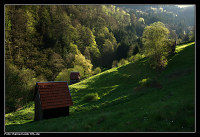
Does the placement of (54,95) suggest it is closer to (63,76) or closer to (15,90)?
(15,90)

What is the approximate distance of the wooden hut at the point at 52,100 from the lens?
50.8 ft

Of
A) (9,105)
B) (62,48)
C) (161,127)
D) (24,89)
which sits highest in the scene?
(62,48)

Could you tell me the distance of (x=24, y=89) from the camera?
1166 inches

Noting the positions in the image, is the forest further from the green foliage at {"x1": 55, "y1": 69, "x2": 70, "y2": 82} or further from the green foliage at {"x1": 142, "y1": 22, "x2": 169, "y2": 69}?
the green foliage at {"x1": 142, "y1": 22, "x2": 169, "y2": 69}

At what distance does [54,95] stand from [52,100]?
0.69 m

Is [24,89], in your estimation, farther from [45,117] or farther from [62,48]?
[62,48]

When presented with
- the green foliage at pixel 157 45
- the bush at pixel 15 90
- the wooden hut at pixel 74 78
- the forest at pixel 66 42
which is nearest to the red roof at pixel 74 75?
the wooden hut at pixel 74 78

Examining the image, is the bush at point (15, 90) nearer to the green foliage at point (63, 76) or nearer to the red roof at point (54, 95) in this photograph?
the red roof at point (54, 95)

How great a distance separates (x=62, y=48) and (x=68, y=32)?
9.25 meters

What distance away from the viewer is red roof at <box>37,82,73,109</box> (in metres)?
15.5

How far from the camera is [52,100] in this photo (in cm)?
1580

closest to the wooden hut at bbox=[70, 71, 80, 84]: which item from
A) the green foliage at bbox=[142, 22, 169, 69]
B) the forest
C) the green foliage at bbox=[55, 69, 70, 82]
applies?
the green foliage at bbox=[55, 69, 70, 82]
